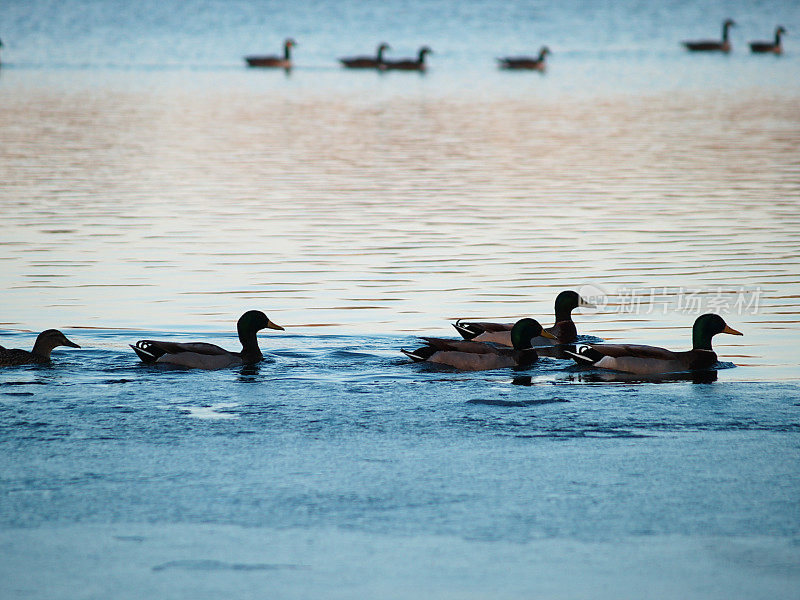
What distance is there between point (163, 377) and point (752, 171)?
1667cm

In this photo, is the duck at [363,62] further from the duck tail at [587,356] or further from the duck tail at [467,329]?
the duck tail at [587,356]

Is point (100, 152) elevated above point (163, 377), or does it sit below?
above

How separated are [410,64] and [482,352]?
51.9 meters

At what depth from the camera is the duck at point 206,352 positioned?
9.98m

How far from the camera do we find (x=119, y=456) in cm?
754

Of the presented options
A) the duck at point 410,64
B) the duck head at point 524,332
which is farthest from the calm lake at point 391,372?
the duck at point 410,64

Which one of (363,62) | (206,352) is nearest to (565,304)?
(206,352)

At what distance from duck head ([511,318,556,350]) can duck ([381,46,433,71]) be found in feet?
165

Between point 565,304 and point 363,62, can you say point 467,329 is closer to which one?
point 565,304

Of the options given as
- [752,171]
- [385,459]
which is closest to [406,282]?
[385,459]

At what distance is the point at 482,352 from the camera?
409 inches

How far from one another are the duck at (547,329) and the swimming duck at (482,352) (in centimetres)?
35

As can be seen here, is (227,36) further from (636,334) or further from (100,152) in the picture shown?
(636,334)

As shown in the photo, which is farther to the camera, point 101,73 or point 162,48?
point 162,48
